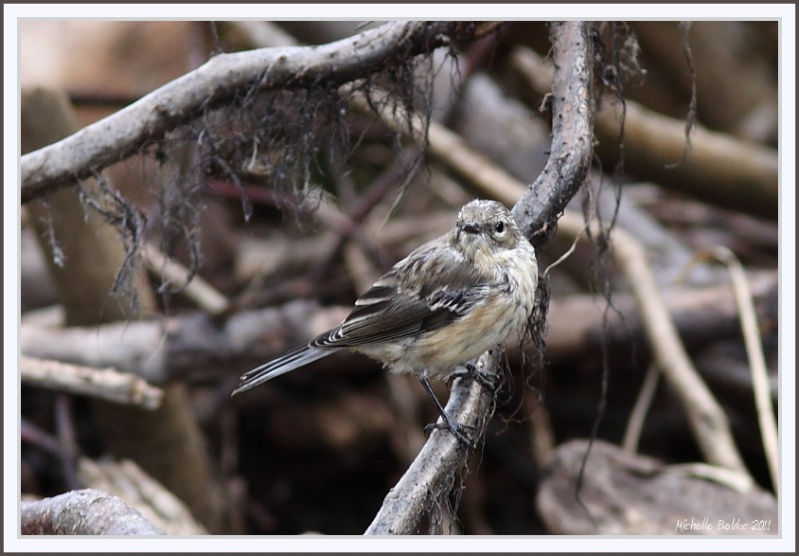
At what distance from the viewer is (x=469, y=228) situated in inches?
136

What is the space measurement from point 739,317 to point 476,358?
2.92m

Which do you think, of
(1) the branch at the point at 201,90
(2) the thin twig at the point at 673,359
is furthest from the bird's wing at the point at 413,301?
(2) the thin twig at the point at 673,359

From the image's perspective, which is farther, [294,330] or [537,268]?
[294,330]

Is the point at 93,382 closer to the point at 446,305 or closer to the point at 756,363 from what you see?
the point at 446,305

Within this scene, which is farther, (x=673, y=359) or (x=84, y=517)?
(x=673, y=359)

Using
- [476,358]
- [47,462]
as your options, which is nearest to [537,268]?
→ [476,358]

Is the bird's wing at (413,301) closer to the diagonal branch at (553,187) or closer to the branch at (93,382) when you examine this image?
the diagonal branch at (553,187)

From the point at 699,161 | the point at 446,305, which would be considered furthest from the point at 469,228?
the point at 699,161

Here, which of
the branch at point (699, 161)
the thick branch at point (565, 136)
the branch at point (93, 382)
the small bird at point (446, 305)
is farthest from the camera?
the branch at point (699, 161)

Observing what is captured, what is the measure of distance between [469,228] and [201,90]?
1172mm

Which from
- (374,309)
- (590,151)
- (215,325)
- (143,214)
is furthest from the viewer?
(215,325)

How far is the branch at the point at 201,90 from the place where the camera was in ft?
10.0

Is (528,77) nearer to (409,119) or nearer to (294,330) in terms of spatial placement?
(294,330)

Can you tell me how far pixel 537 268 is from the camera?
327 cm
